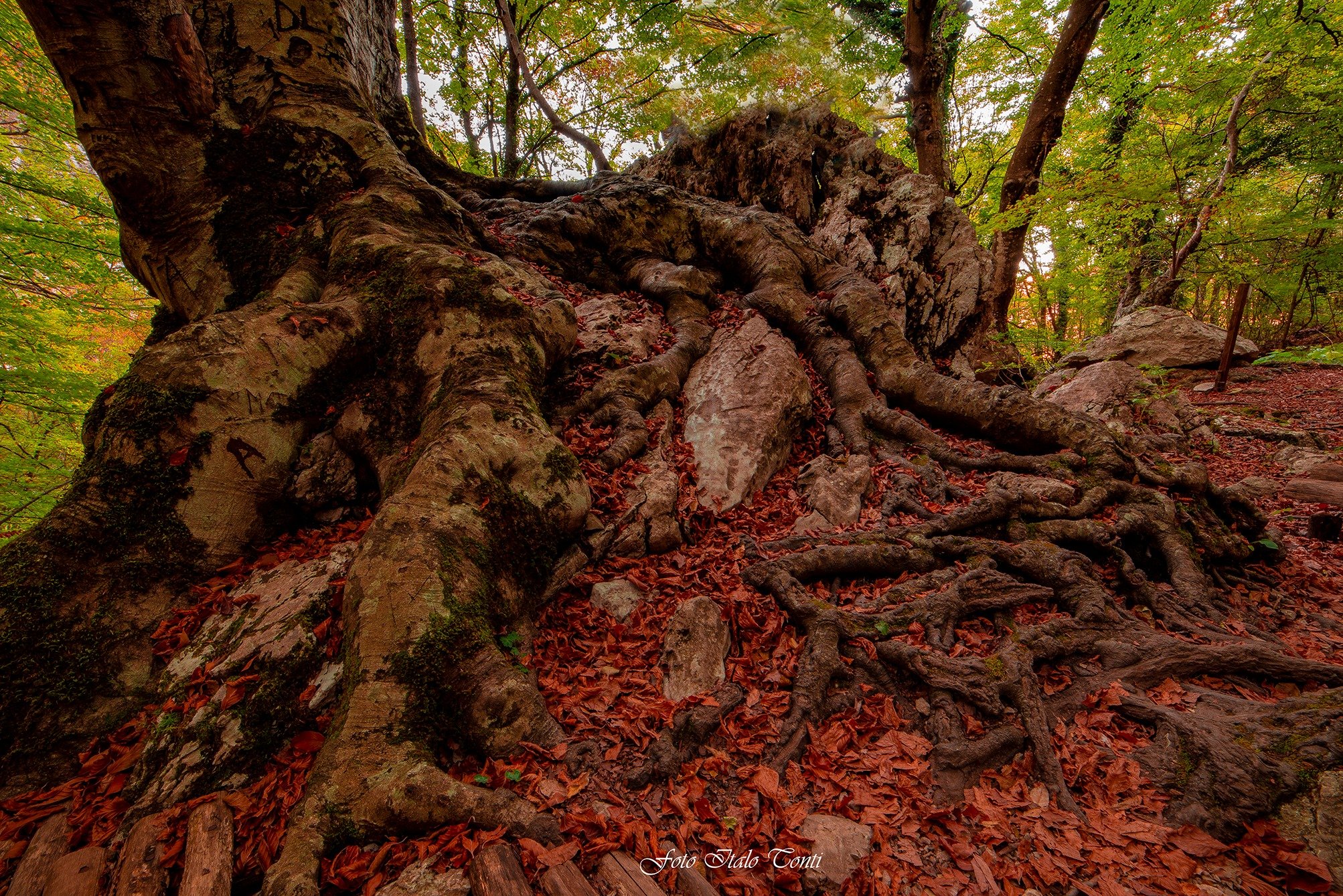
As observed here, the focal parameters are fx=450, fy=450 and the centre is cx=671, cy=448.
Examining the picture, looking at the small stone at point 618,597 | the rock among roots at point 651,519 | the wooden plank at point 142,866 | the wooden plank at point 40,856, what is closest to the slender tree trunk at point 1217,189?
the rock among roots at point 651,519

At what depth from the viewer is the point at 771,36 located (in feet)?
30.5

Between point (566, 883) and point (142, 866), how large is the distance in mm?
1643

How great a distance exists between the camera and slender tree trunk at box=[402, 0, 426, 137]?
36.4ft

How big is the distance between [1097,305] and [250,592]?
78.3ft

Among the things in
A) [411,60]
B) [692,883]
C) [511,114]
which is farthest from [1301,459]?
[411,60]

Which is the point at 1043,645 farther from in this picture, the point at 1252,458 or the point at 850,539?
the point at 1252,458

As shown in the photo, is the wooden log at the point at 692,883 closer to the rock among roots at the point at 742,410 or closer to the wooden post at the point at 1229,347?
the rock among roots at the point at 742,410

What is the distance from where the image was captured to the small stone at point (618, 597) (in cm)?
336

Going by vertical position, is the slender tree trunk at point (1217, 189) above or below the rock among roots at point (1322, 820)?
above

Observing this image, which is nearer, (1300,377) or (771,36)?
(771,36)

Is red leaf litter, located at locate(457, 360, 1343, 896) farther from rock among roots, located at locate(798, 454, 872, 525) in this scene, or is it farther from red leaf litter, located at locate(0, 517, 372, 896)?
rock among roots, located at locate(798, 454, 872, 525)

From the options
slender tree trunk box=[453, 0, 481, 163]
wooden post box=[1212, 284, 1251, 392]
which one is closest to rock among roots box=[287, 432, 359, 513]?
slender tree trunk box=[453, 0, 481, 163]

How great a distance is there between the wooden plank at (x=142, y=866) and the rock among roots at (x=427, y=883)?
85 centimetres

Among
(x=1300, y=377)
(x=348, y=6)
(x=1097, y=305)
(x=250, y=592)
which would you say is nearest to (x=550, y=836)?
(x=250, y=592)
